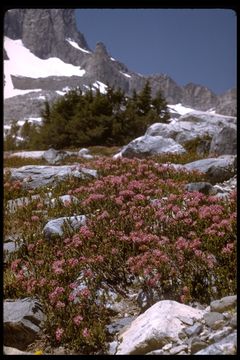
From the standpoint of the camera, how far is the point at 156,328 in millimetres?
5078

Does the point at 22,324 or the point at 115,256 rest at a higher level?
the point at 115,256

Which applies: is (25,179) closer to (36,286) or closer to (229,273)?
(36,286)

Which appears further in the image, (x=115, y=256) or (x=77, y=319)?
(x=115, y=256)

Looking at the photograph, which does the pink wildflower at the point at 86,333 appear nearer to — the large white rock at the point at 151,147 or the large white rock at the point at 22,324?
the large white rock at the point at 22,324

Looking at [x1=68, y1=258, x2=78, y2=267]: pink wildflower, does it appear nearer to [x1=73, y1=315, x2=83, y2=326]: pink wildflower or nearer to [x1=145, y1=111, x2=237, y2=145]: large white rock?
[x1=73, y1=315, x2=83, y2=326]: pink wildflower

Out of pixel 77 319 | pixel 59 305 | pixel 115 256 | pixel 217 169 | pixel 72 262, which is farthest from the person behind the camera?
pixel 217 169

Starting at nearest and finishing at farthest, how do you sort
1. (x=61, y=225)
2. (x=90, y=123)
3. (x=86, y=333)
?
(x=86, y=333), (x=61, y=225), (x=90, y=123)

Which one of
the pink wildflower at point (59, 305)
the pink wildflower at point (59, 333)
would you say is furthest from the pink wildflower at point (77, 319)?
the pink wildflower at point (59, 305)

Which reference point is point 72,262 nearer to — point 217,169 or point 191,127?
point 217,169

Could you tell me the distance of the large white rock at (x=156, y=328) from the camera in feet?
16.4

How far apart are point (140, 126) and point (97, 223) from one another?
96.0 ft

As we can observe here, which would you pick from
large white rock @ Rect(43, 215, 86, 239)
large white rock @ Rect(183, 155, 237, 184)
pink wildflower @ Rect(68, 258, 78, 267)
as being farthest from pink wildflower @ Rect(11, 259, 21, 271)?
large white rock @ Rect(183, 155, 237, 184)

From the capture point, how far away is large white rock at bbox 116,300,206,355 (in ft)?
16.4

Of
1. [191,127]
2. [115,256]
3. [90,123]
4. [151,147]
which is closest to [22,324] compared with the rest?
[115,256]
